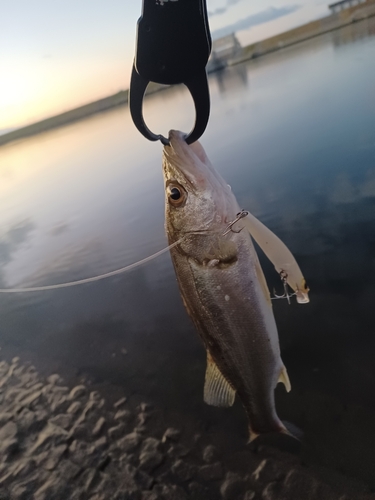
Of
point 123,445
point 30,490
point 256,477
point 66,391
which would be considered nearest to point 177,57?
point 256,477

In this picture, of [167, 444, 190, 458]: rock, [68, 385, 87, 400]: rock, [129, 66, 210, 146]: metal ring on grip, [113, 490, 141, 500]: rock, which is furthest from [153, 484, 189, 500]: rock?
[129, 66, 210, 146]: metal ring on grip

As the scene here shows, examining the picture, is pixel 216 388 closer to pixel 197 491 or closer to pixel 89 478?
pixel 197 491

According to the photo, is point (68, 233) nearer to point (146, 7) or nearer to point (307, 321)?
point (307, 321)

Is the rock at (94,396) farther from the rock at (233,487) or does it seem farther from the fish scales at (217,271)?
the fish scales at (217,271)

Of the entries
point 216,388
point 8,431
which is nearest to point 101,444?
point 8,431

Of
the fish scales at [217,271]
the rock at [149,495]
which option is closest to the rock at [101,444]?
the rock at [149,495]
